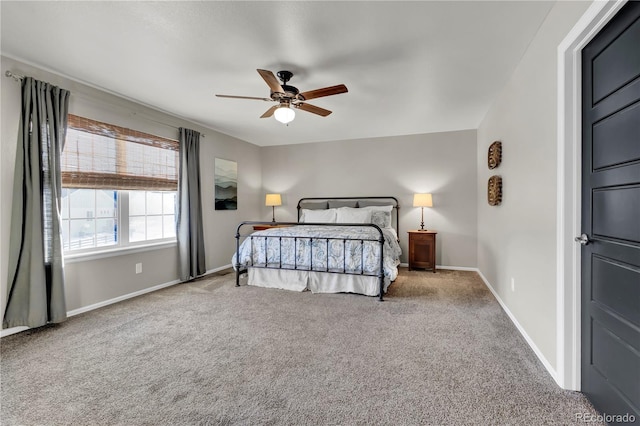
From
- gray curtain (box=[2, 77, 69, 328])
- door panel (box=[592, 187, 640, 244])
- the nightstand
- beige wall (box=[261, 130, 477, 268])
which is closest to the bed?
the nightstand

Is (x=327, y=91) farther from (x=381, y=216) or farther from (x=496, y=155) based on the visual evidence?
(x=381, y=216)

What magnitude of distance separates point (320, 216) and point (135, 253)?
116 inches

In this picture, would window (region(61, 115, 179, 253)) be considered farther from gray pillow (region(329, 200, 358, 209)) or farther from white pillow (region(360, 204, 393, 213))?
white pillow (region(360, 204, 393, 213))

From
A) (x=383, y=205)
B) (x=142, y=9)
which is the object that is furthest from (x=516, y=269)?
(x=142, y=9)

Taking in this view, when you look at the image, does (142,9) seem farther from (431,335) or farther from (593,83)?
(431,335)

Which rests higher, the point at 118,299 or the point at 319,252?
the point at 319,252

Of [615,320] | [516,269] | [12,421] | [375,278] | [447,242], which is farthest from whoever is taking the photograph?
[447,242]

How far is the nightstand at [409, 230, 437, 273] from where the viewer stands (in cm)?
475

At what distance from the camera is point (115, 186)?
336 centimetres

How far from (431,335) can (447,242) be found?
300 cm

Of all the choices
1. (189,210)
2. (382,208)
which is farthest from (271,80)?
(382,208)

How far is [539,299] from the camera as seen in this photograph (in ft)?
6.81

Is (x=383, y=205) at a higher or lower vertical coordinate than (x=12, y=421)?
higher

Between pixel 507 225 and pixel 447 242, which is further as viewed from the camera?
pixel 447 242
